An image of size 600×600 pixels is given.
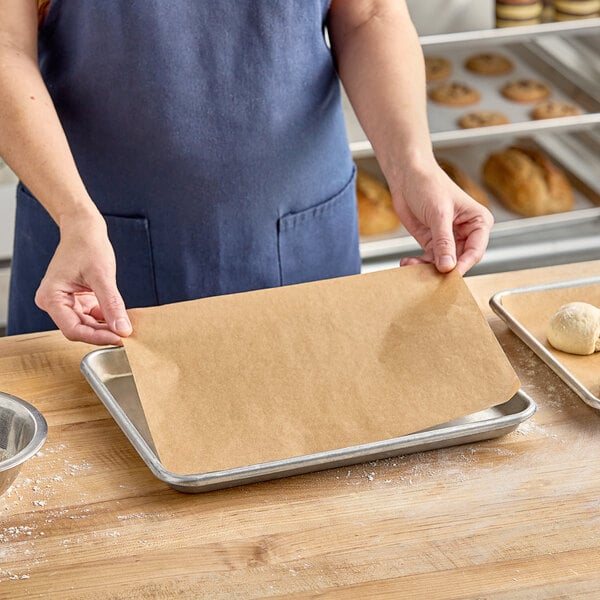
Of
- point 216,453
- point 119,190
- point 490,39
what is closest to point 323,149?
point 119,190

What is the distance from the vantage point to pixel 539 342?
1.10 meters

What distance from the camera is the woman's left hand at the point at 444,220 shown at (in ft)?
3.57

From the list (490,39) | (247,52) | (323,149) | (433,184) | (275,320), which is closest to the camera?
(275,320)

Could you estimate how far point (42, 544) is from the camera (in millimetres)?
813

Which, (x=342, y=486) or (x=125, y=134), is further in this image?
(x=125, y=134)

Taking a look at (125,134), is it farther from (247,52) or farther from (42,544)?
(42,544)

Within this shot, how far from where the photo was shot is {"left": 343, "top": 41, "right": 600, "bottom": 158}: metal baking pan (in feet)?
7.84

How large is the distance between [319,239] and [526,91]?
54.7 inches

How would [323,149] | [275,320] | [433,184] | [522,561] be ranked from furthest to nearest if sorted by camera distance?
[323,149]
[433,184]
[275,320]
[522,561]

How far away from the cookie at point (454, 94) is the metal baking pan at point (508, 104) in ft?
0.04

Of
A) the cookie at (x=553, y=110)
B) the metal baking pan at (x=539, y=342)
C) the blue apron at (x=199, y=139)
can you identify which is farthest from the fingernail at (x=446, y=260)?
the cookie at (x=553, y=110)

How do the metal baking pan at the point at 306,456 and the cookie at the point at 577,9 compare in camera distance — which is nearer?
the metal baking pan at the point at 306,456

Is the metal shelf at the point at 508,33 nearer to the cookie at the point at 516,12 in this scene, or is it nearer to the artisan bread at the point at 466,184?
the cookie at the point at 516,12

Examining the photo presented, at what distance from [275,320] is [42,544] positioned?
34cm
